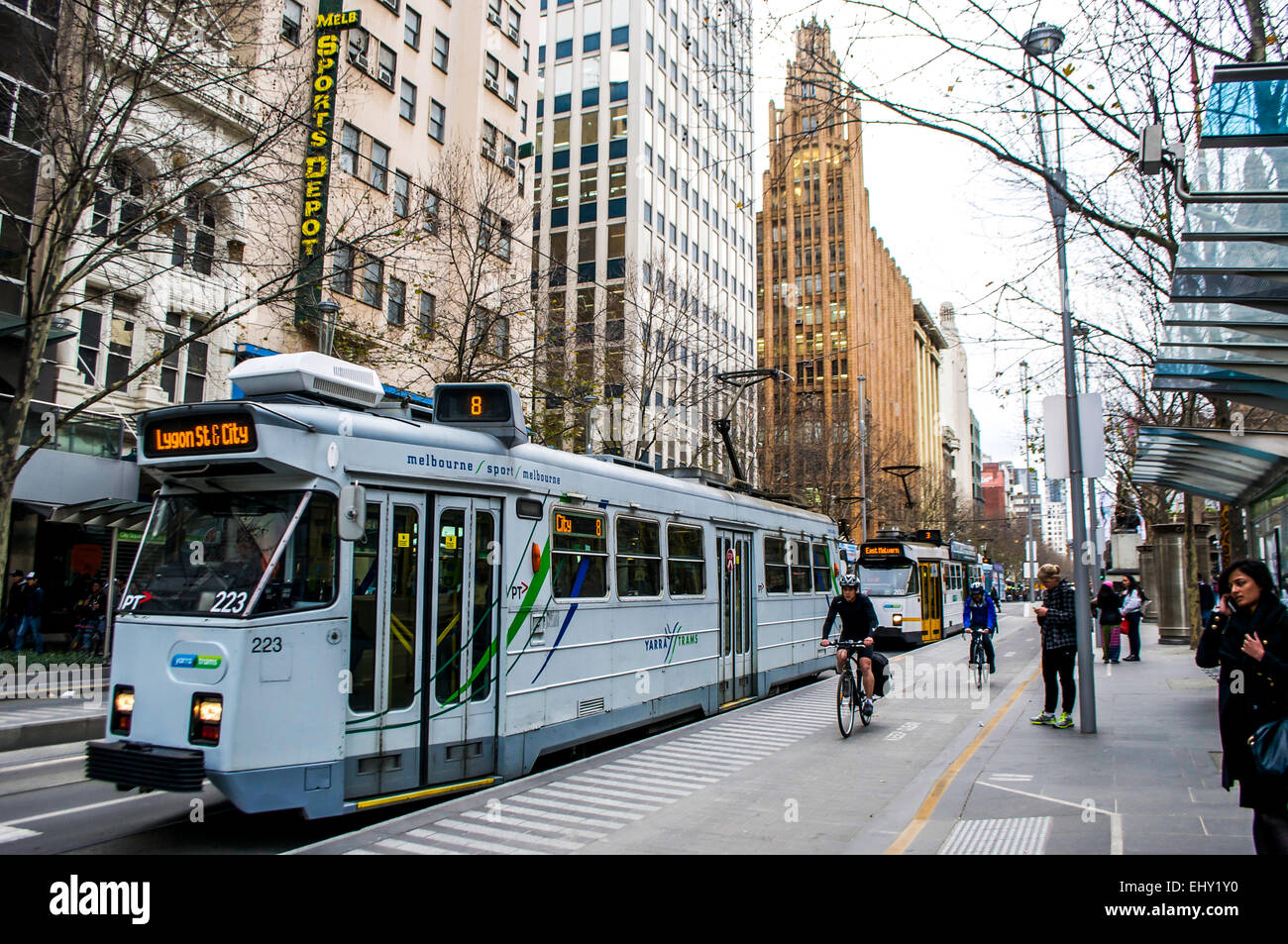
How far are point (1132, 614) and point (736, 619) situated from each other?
13.2 m

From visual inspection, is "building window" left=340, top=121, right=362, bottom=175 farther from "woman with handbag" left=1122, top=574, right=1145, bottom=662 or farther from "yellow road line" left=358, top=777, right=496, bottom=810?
"woman with handbag" left=1122, top=574, right=1145, bottom=662

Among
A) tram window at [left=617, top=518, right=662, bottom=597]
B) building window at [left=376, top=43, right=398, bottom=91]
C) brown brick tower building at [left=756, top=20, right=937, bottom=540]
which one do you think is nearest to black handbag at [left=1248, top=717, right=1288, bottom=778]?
tram window at [left=617, top=518, right=662, bottom=597]

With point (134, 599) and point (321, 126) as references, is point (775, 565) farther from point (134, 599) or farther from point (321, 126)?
point (321, 126)

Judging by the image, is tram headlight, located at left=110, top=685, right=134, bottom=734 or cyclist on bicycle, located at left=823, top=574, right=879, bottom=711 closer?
tram headlight, located at left=110, top=685, right=134, bottom=734

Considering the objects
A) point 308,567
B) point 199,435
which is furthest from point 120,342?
point 308,567

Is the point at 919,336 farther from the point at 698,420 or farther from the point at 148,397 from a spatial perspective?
the point at 148,397

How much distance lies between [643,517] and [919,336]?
119569mm

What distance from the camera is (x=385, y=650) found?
6.71 metres

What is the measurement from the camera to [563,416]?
2533 centimetres

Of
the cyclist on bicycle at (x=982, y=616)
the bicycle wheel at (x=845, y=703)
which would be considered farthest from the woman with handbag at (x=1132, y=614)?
the bicycle wheel at (x=845, y=703)

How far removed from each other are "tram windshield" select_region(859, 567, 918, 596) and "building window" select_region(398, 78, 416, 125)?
2029cm

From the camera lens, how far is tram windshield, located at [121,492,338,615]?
6148mm

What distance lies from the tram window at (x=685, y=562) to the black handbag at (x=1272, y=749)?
6837 millimetres
